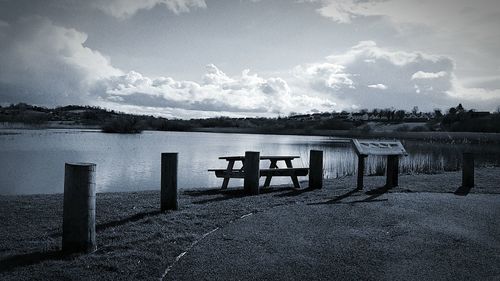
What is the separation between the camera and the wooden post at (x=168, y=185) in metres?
6.73

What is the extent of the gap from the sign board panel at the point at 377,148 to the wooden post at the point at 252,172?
8.29 feet

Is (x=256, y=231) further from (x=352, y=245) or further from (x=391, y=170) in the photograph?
(x=391, y=170)

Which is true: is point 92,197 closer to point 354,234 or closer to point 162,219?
point 162,219

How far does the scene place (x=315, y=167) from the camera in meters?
9.66

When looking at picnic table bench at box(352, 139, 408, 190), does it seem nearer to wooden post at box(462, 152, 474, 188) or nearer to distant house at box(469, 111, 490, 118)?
wooden post at box(462, 152, 474, 188)

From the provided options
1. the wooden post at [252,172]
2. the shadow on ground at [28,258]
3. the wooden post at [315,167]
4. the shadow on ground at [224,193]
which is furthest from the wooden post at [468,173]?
the shadow on ground at [28,258]

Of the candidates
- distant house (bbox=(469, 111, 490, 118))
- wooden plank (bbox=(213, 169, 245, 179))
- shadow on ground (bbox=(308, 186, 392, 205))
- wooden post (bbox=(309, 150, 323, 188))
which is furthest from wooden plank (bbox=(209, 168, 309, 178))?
distant house (bbox=(469, 111, 490, 118))

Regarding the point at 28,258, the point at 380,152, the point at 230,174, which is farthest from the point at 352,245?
the point at 380,152

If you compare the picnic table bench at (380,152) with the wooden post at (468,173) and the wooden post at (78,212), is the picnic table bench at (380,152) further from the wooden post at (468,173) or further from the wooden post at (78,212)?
the wooden post at (78,212)

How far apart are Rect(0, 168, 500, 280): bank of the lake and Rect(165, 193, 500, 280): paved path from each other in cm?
2

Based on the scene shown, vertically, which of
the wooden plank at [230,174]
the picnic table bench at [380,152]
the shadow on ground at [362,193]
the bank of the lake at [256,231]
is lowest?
the bank of the lake at [256,231]

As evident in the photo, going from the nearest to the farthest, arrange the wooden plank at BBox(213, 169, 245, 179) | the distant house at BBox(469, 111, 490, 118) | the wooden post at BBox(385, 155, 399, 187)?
the wooden plank at BBox(213, 169, 245, 179) < the wooden post at BBox(385, 155, 399, 187) < the distant house at BBox(469, 111, 490, 118)

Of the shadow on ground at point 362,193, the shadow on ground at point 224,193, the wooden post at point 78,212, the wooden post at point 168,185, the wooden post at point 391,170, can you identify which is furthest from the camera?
the wooden post at point 391,170

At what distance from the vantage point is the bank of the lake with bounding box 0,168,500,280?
13.0 feet
